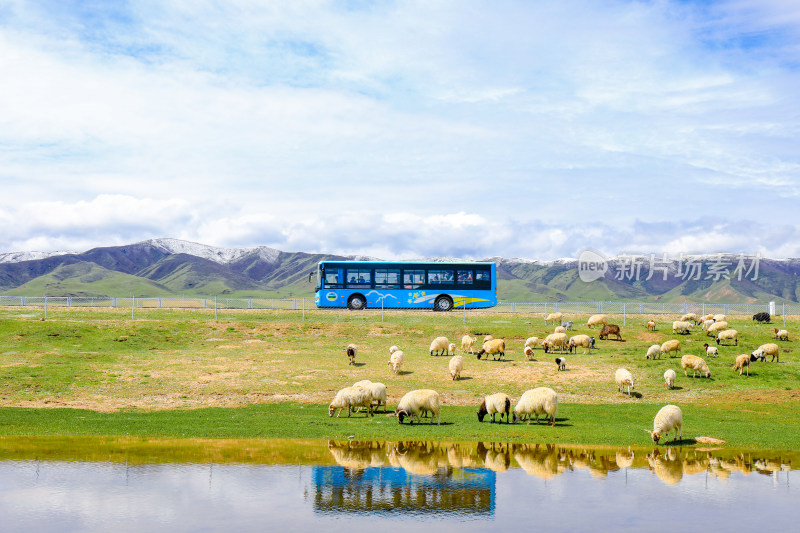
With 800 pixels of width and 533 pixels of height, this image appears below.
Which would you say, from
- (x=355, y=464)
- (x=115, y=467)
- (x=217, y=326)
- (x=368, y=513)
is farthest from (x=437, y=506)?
(x=217, y=326)

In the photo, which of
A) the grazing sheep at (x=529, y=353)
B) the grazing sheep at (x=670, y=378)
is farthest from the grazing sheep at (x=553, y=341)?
the grazing sheep at (x=670, y=378)

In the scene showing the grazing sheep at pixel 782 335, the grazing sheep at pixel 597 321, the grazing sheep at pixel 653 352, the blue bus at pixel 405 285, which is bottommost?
the grazing sheep at pixel 653 352

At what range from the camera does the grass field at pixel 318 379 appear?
24.1m

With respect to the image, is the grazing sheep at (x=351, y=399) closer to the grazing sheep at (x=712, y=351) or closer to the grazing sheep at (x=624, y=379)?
Result: the grazing sheep at (x=624, y=379)

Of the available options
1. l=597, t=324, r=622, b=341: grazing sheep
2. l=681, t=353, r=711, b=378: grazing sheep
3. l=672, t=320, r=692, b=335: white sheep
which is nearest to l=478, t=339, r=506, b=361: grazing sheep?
l=597, t=324, r=622, b=341: grazing sheep

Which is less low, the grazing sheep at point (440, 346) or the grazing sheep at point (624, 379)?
the grazing sheep at point (440, 346)

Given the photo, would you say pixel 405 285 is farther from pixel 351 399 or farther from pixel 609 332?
pixel 351 399

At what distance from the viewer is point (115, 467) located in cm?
1781

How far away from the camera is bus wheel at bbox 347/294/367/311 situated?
57.9 m

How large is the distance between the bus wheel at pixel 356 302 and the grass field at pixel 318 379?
246 cm

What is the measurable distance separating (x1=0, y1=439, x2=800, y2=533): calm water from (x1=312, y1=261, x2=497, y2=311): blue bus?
121ft

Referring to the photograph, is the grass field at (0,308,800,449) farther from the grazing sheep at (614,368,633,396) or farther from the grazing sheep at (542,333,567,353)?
the grazing sheep at (542,333,567,353)

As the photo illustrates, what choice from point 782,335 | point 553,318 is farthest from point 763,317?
point 553,318

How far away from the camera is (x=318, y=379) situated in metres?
34.7
